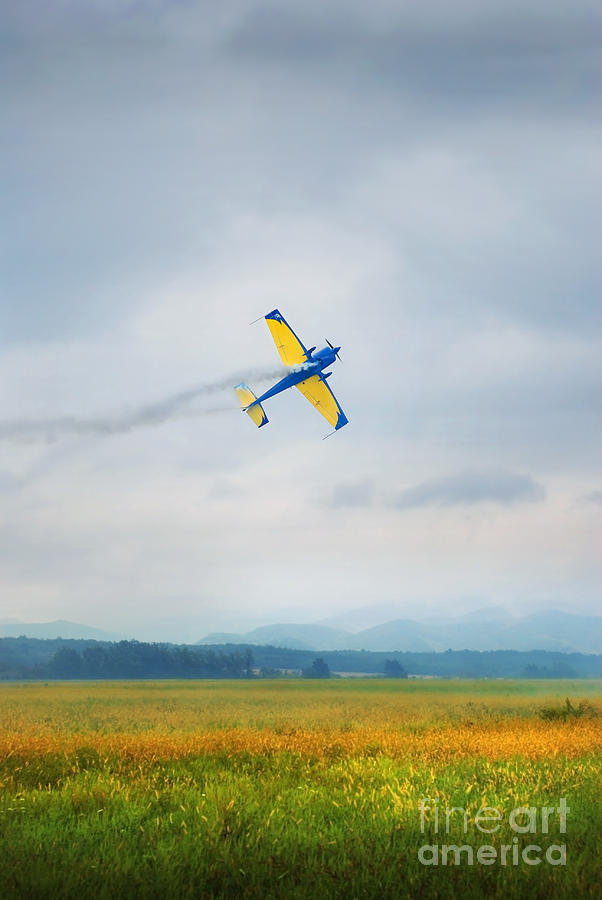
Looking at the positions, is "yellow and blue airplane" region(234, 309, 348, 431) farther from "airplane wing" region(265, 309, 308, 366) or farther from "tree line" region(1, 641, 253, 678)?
"tree line" region(1, 641, 253, 678)

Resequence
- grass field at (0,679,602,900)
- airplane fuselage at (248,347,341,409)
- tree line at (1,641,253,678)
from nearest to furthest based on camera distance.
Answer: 1. grass field at (0,679,602,900)
2. airplane fuselage at (248,347,341,409)
3. tree line at (1,641,253,678)

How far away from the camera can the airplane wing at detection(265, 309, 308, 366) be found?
41531 mm

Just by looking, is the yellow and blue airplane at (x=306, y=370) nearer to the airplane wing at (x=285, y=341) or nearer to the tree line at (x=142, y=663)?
the airplane wing at (x=285, y=341)

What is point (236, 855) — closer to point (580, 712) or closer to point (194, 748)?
point (194, 748)

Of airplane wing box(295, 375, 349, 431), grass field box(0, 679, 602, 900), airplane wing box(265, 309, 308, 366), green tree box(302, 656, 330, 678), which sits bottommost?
green tree box(302, 656, 330, 678)

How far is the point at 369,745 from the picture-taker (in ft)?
55.3

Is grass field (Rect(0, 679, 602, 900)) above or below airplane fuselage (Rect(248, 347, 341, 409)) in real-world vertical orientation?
below

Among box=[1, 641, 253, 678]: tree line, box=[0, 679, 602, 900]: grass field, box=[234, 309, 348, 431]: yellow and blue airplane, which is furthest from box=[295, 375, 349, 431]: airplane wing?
box=[1, 641, 253, 678]: tree line

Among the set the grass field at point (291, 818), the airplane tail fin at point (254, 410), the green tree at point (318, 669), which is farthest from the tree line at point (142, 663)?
the grass field at point (291, 818)

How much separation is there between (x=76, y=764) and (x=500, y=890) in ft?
32.3

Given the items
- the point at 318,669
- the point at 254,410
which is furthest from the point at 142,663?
the point at 254,410

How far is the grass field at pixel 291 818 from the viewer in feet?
25.3

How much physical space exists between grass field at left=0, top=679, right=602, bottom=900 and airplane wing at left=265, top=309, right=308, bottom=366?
27.3 m

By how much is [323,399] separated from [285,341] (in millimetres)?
4121
